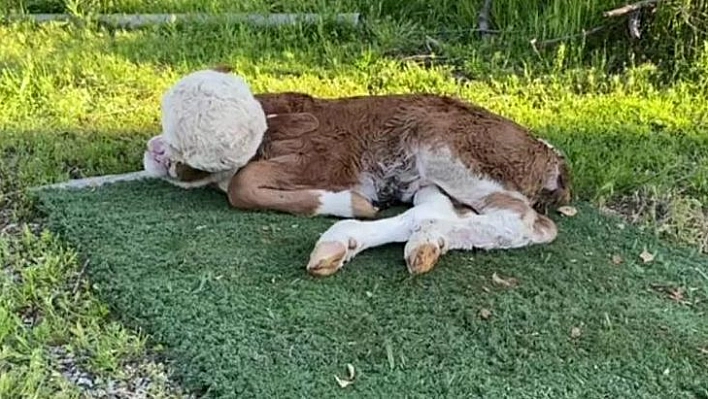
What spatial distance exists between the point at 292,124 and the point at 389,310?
1.16 m

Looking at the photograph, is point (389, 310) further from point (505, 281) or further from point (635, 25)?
point (635, 25)

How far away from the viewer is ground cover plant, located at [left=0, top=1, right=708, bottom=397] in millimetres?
3482

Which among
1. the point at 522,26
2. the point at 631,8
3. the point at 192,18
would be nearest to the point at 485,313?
the point at 631,8

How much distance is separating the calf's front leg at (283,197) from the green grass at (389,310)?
5 centimetres

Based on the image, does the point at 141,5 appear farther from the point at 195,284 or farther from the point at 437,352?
the point at 437,352

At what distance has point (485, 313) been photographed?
3.63 metres

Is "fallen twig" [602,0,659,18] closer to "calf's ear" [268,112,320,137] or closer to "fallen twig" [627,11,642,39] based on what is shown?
"fallen twig" [627,11,642,39]

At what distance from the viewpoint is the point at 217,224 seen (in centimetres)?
424

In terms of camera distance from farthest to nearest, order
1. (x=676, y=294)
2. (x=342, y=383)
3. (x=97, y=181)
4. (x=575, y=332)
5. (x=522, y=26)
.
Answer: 1. (x=522, y=26)
2. (x=97, y=181)
3. (x=676, y=294)
4. (x=575, y=332)
5. (x=342, y=383)

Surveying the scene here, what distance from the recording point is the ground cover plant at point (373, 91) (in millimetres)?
3482

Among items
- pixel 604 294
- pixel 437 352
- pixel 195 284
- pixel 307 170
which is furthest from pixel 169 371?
pixel 604 294

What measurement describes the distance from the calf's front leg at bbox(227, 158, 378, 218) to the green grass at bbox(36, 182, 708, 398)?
0.17 feet

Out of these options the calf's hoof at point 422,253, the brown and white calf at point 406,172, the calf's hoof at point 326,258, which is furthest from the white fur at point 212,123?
the calf's hoof at point 422,253

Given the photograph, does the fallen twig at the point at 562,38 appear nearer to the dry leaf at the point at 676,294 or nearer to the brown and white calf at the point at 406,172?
the brown and white calf at the point at 406,172
